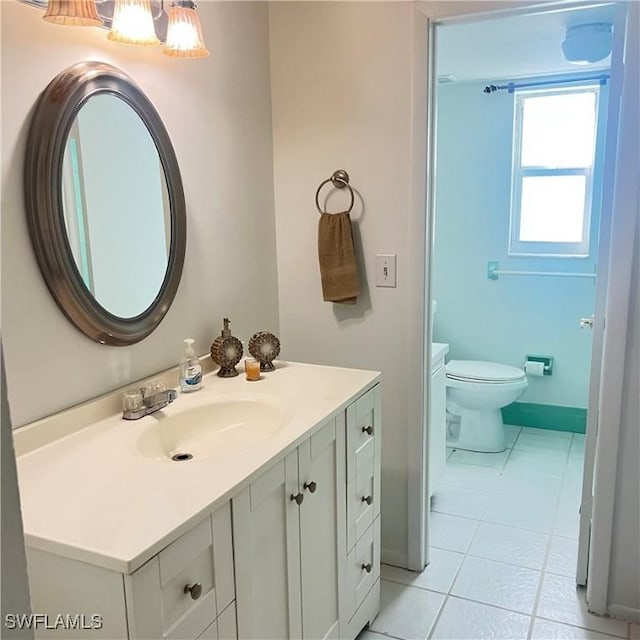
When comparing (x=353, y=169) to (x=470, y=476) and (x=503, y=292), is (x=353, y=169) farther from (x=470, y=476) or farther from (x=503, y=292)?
(x=503, y=292)

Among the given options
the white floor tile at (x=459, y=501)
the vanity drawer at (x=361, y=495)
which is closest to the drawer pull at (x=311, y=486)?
the vanity drawer at (x=361, y=495)

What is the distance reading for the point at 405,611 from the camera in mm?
2156

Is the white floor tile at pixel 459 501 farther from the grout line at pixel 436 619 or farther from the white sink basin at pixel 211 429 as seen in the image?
the white sink basin at pixel 211 429

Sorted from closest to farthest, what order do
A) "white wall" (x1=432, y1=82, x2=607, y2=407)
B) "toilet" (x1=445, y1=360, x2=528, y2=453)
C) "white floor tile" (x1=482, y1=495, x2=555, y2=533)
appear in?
"white floor tile" (x1=482, y1=495, x2=555, y2=533)
"toilet" (x1=445, y1=360, x2=528, y2=453)
"white wall" (x1=432, y1=82, x2=607, y2=407)

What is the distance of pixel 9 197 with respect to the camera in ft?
4.45

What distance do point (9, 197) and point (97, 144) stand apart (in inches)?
12.2

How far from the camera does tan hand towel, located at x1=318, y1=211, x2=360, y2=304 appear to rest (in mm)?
2256

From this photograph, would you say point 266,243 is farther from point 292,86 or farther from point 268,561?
point 268,561

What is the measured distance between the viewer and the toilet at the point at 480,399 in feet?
11.2

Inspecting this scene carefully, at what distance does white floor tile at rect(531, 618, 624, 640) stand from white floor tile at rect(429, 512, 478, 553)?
49 centimetres

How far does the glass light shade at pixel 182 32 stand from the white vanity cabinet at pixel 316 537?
112 cm

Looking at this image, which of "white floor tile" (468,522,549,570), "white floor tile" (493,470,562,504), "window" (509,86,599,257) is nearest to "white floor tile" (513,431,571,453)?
"white floor tile" (493,470,562,504)

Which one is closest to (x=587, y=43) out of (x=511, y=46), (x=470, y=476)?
(x=511, y=46)

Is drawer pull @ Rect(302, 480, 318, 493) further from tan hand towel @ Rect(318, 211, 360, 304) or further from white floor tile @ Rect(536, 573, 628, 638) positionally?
white floor tile @ Rect(536, 573, 628, 638)
